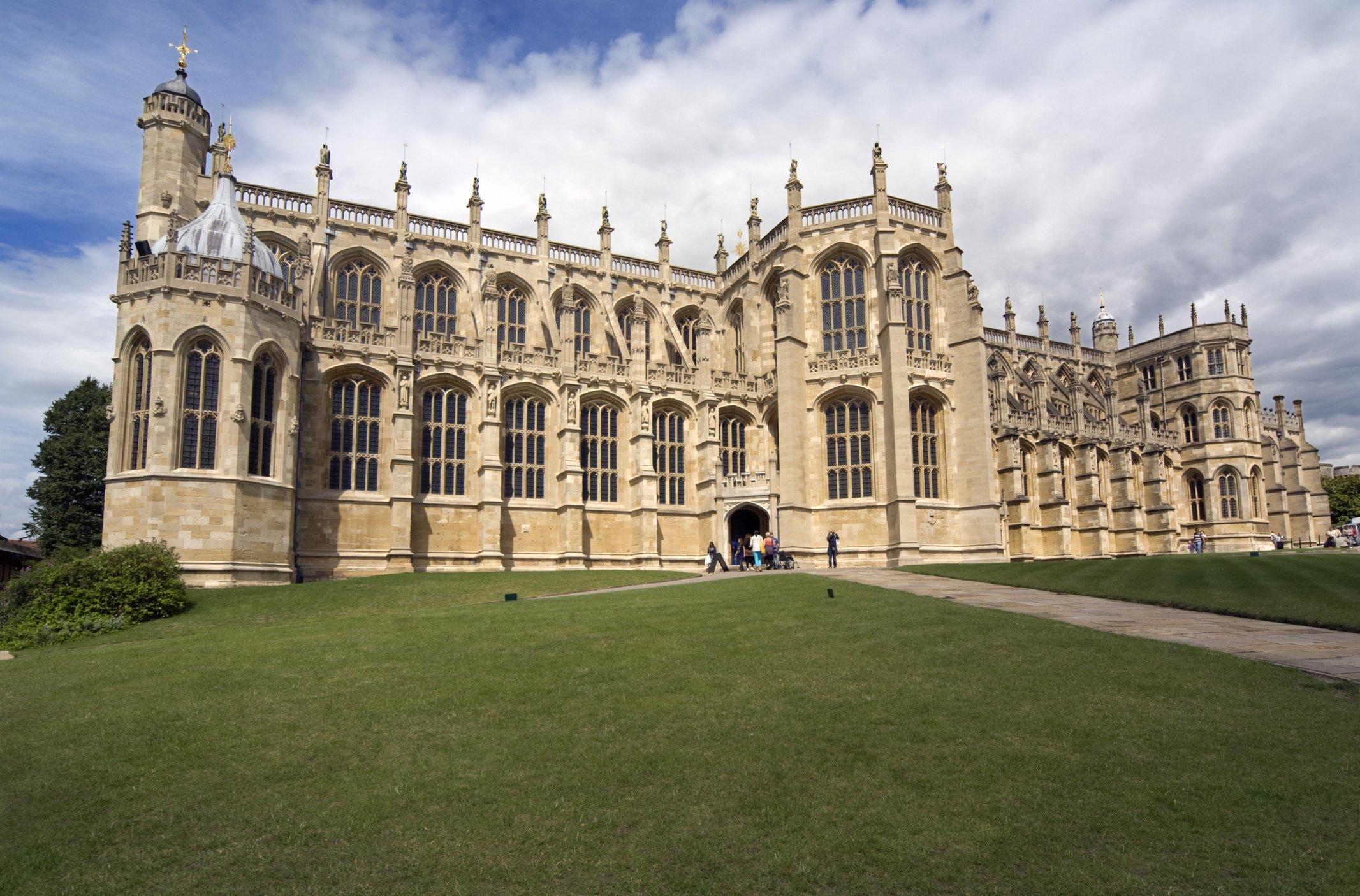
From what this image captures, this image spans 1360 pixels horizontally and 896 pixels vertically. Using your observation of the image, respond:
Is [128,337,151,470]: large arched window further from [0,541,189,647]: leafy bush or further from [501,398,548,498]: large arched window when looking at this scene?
[501,398,548,498]: large arched window

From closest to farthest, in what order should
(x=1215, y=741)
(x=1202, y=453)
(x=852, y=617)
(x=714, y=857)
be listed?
(x=714, y=857)
(x=1215, y=741)
(x=852, y=617)
(x=1202, y=453)

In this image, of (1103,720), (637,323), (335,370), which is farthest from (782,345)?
(1103,720)

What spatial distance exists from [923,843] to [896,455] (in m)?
33.3

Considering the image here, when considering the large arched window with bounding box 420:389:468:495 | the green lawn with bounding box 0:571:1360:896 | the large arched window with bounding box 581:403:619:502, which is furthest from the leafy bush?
the large arched window with bounding box 581:403:619:502

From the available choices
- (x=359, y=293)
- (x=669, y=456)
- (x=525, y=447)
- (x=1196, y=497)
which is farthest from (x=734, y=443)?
(x=1196, y=497)

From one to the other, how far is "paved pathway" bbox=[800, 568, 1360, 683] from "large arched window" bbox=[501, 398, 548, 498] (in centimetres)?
1831

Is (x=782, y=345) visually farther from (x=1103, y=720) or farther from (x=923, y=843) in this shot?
(x=923, y=843)

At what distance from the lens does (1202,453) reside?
62.5 m

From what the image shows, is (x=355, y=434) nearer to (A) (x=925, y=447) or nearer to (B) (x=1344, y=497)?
(A) (x=925, y=447)

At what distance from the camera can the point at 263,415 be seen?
1244 inches

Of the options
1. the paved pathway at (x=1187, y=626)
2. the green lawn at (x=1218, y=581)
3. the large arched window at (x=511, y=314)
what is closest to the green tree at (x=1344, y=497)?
the green lawn at (x=1218, y=581)

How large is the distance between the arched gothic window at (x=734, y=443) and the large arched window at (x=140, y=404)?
25.2 m

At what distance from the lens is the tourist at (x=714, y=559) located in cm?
3756

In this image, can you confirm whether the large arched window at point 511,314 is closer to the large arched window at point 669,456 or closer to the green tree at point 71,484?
the large arched window at point 669,456
